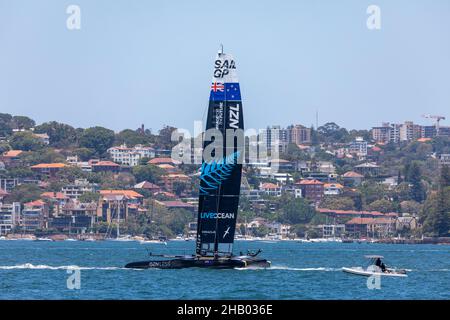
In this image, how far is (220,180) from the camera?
4988cm

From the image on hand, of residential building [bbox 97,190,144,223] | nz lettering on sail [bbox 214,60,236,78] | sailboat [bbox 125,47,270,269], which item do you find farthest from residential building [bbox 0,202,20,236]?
nz lettering on sail [bbox 214,60,236,78]

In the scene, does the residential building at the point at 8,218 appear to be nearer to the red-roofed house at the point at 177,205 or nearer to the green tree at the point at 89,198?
the green tree at the point at 89,198

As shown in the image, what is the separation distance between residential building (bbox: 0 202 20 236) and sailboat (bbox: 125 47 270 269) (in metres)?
144

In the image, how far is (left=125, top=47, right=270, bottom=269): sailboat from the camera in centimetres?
4862

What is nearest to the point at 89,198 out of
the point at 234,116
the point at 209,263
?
the point at 234,116

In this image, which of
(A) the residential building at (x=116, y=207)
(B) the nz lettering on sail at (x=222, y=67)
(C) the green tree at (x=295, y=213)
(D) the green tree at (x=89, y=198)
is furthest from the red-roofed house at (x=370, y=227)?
(B) the nz lettering on sail at (x=222, y=67)

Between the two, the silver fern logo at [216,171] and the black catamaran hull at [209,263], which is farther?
the silver fern logo at [216,171]

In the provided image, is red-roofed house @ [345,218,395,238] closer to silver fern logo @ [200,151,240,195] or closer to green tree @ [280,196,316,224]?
green tree @ [280,196,316,224]

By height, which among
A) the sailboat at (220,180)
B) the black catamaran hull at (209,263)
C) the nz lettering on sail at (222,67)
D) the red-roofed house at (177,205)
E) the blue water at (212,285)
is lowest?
the red-roofed house at (177,205)

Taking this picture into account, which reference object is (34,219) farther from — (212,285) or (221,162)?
(212,285)

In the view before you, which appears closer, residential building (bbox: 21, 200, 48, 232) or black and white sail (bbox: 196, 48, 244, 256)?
black and white sail (bbox: 196, 48, 244, 256)

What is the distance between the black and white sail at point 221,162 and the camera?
48656 millimetres

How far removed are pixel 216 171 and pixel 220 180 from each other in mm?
517
